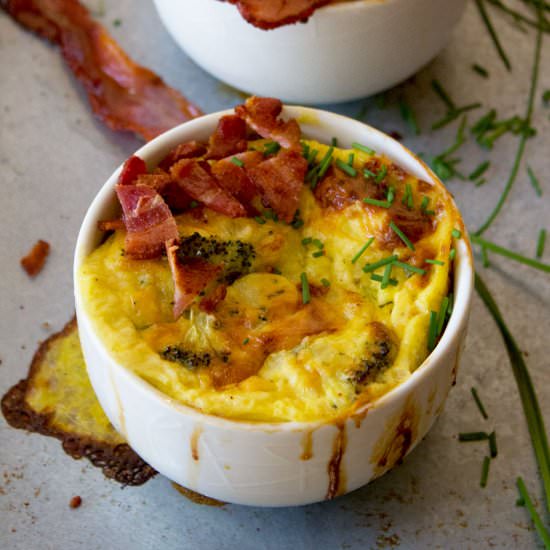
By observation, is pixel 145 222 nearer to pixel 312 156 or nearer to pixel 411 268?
pixel 312 156

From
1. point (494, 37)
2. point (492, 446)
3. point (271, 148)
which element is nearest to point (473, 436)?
point (492, 446)

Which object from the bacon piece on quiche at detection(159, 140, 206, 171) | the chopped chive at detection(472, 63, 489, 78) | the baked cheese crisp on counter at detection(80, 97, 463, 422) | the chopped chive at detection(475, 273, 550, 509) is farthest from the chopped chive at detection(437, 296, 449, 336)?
the chopped chive at detection(472, 63, 489, 78)

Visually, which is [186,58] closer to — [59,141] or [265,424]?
[59,141]

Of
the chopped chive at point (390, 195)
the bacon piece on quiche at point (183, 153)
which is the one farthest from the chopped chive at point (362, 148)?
the bacon piece on quiche at point (183, 153)

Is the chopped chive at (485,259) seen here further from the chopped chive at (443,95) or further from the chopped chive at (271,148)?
the chopped chive at (271,148)

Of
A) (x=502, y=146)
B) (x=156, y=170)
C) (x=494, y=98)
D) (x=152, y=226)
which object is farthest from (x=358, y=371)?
(x=494, y=98)

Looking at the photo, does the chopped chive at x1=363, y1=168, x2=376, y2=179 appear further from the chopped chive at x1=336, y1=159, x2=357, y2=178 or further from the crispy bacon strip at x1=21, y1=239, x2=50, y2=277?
the crispy bacon strip at x1=21, y1=239, x2=50, y2=277
